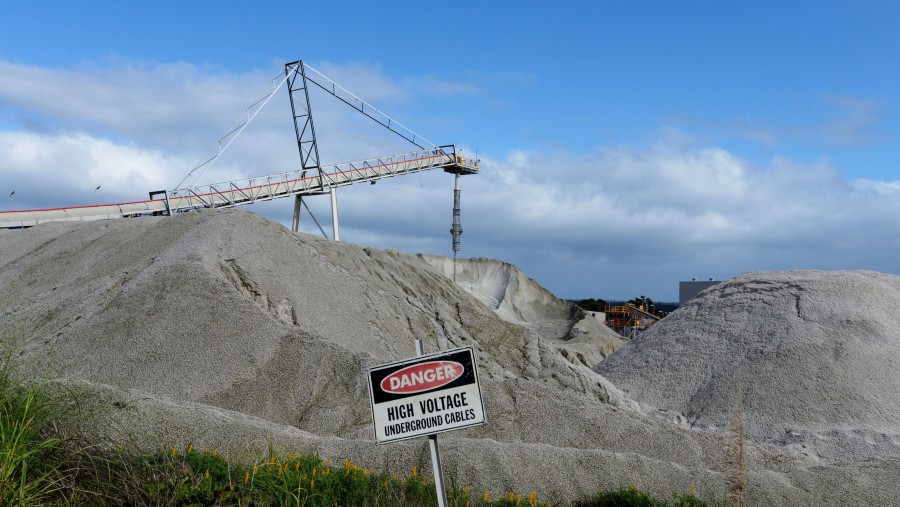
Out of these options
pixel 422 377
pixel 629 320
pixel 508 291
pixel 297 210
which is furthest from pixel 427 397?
pixel 508 291

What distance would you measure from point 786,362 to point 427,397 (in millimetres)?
15473

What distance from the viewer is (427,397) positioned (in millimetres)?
5215

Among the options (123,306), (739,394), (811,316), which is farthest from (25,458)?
(811,316)

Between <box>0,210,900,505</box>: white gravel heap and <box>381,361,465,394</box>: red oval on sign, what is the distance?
306 centimetres

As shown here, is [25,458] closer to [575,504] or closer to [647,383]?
[575,504]

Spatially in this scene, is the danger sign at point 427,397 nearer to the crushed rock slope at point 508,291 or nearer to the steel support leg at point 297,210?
the steel support leg at point 297,210

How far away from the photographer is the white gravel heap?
8906 mm

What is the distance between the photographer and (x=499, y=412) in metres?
13.0

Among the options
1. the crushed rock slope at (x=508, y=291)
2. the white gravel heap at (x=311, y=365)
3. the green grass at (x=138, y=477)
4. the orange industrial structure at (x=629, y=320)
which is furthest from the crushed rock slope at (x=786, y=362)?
the crushed rock slope at (x=508, y=291)

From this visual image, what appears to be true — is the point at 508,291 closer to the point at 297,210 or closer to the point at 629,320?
the point at 629,320

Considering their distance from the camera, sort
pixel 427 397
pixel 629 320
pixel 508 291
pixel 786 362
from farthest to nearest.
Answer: pixel 508 291 → pixel 629 320 → pixel 786 362 → pixel 427 397

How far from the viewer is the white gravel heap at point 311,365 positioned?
29.2ft

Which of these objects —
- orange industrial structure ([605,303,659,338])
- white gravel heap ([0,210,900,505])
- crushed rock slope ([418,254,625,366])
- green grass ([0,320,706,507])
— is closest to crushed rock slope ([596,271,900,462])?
white gravel heap ([0,210,900,505])

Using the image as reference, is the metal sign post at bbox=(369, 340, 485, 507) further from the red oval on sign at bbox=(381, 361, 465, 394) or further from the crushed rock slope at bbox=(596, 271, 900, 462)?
the crushed rock slope at bbox=(596, 271, 900, 462)
